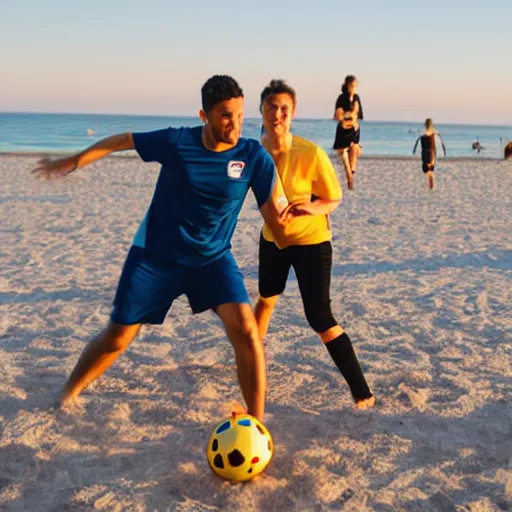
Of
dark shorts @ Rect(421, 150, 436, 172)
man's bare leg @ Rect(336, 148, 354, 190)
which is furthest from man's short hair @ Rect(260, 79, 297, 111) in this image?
dark shorts @ Rect(421, 150, 436, 172)

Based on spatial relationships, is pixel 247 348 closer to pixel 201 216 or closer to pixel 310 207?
pixel 201 216

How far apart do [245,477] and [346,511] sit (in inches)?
20.9

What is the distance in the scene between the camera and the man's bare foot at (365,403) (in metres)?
4.13

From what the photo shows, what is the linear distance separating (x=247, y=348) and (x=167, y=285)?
1.88 feet

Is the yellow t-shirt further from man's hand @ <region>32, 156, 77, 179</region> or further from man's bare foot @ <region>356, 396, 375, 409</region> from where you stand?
man's hand @ <region>32, 156, 77, 179</region>

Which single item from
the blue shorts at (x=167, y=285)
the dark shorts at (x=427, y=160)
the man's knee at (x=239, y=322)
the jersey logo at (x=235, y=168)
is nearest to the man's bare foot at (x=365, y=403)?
the man's knee at (x=239, y=322)

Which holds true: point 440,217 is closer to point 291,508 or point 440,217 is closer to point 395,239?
point 395,239

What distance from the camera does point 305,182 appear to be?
3.96 meters

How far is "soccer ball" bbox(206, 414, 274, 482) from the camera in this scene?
3.24 m

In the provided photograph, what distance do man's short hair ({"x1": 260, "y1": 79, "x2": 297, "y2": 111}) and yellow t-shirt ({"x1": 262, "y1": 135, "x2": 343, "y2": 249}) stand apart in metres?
0.30

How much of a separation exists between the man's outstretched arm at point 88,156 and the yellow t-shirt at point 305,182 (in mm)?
965

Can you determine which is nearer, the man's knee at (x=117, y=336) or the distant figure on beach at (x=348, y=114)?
the man's knee at (x=117, y=336)

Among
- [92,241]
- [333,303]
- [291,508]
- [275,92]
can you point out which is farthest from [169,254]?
[92,241]

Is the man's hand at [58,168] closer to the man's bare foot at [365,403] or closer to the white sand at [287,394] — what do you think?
the white sand at [287,394]
